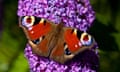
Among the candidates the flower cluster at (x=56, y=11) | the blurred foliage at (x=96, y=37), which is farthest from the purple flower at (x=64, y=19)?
the blurred foliage at (x=96, y=37)

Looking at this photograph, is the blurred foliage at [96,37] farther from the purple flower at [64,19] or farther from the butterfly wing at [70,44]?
the butterfly wing at [70,44]

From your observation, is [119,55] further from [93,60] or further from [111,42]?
[93,60]

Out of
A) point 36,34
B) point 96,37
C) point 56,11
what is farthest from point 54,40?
point 96,37

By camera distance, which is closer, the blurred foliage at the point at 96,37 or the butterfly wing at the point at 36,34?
the butterfly wing at the point at 36,34

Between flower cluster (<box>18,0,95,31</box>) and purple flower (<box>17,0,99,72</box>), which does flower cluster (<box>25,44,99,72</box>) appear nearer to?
purple flower (<box>17,0,99,72</box>)

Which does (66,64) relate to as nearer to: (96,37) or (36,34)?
(36,34)

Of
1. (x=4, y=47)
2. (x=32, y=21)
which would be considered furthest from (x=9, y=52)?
(x=32, y=21)
